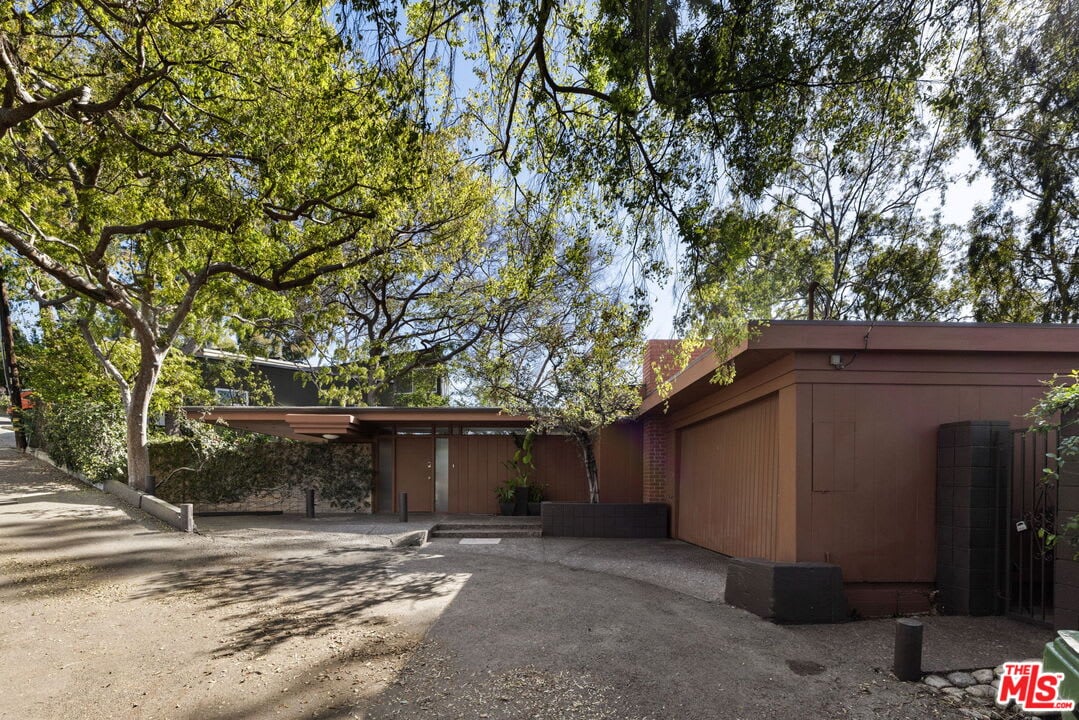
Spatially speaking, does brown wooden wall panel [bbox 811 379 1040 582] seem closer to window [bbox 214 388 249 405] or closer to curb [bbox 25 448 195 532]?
curb [bbox 25 448 195 532]

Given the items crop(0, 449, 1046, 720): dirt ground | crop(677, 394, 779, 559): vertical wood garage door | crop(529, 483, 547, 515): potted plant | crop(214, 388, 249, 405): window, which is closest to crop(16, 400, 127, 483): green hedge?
crop(0, 449, 1046, 720): dirt ground

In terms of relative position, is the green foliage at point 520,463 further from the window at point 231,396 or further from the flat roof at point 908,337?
the window at point 231,396

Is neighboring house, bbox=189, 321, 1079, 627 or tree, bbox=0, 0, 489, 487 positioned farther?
tree, bbox=0, 0, 489, 487

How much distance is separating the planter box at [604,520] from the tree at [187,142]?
612 cm

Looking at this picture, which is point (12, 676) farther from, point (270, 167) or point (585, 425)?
point (585, 425)

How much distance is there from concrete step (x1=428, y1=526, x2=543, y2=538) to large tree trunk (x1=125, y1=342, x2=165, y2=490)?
5704mm

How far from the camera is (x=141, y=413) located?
36.3 feet

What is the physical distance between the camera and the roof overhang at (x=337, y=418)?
12773mm

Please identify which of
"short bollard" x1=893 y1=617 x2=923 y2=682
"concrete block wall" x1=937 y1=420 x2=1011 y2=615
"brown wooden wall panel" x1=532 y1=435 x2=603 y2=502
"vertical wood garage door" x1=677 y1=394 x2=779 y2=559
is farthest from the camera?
"brown wooden wall panel" x1=532 y1=435 x2=603 y2=502

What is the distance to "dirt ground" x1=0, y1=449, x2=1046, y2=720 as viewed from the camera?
3.78 metres

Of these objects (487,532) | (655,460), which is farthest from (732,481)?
(487,532)

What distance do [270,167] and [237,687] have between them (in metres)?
6.48

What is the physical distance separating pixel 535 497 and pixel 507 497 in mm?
690

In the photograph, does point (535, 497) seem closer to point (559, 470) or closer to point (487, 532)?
point (559, 470)
